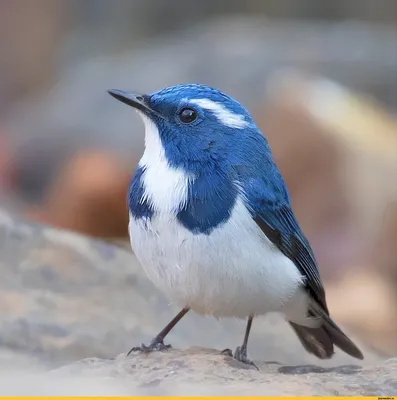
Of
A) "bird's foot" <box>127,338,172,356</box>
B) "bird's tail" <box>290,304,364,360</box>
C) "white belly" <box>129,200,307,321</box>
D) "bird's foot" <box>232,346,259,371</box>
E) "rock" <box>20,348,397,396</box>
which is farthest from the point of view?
"bird's tail" <box>290,304,364,360</box>

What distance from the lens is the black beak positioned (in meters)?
4.00

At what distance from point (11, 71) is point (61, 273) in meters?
14.2

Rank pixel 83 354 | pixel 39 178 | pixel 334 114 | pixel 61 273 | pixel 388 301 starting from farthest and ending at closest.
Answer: pixel 39 178
pixel 334 114
pixel 388 301
pixel 61 273
pixel 83 354

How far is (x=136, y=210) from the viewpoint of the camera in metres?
3.96

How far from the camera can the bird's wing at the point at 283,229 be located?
4.02 meters

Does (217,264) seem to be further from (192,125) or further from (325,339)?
(325,339)

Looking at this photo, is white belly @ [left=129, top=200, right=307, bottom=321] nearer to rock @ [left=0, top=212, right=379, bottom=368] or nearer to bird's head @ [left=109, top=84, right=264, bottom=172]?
bird's head @ [left=109, top=84, right=264, bottom=172]

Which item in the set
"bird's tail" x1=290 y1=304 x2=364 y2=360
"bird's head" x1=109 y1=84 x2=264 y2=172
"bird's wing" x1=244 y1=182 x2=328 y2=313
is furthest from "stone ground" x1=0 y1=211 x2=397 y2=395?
"bird's head" x1=109 y1=84 x2=264 y2=172

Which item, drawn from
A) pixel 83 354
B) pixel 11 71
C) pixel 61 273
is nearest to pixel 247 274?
pixel 83 354

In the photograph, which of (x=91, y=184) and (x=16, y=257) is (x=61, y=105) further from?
(x=16, y=257)

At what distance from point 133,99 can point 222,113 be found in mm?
419

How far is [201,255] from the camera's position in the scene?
3.80 meters

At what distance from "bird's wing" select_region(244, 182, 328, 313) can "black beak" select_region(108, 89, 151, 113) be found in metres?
0.64

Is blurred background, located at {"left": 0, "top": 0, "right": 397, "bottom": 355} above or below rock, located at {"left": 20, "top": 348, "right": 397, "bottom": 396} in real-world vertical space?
above
